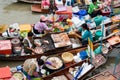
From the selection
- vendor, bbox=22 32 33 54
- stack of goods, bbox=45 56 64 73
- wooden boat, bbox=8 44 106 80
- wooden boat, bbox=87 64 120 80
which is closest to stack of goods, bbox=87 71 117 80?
wooden boat, bbox=87 64 120 80

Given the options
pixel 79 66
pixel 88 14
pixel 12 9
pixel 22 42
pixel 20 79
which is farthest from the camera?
pixel 12 9

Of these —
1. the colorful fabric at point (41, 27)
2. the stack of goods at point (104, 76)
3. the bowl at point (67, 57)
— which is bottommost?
the stack of goods at point (104, 76)

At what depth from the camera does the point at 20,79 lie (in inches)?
331

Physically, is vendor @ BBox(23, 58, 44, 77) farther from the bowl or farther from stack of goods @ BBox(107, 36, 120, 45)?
stack of goods @ BBox(107, 36, 120, 45)

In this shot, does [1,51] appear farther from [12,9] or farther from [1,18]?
[12,9]

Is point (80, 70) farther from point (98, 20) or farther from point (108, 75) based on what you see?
point (98, 20)

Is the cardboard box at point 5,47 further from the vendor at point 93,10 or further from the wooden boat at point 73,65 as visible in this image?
the vendor at point 93,10

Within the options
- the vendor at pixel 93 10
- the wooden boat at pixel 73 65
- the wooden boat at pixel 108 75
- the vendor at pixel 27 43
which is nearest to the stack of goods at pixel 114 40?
the wooden boat at pixel 73 65

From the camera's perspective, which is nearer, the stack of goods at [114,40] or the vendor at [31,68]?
the vendor at [31,68]

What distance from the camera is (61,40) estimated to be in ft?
32.3

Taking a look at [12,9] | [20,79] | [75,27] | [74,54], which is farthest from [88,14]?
[20,79]

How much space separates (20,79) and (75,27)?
3.44 meters

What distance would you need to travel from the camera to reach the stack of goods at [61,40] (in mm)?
9680

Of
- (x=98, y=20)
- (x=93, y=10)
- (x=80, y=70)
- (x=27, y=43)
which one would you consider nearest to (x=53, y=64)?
(x=80, y=70)
